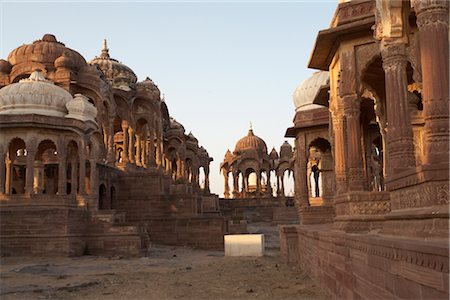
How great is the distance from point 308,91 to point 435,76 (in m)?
15.7

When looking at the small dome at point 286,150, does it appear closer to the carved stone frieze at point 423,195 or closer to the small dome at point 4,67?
the small dome at point 4,67

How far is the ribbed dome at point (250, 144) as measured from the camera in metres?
48.4

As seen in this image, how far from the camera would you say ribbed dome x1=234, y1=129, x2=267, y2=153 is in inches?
1907

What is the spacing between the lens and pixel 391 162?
7.12 metres

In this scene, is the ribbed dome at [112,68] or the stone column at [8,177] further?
the ribbed dome at [112,68]

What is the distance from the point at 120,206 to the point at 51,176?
12.5 ft

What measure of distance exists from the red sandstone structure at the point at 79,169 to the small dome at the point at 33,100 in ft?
0.13

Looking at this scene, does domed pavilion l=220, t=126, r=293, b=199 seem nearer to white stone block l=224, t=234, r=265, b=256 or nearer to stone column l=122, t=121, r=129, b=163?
stone column l=122, t=121, r=129, b=163

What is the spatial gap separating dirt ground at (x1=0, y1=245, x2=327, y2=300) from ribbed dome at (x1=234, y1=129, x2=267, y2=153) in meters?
30.1

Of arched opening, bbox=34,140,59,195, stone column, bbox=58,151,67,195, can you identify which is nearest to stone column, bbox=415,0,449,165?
stone column, bbox=58,151,67,195

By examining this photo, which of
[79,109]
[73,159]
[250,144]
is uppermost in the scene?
[250,144]

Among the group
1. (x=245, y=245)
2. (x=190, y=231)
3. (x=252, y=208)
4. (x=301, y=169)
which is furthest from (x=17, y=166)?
(x=252, y=208)

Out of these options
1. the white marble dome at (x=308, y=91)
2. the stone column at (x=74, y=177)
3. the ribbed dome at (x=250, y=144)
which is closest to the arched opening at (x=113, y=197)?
the stone column at (x=74, y=177)

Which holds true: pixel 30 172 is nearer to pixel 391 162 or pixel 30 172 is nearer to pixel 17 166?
pixel 17 166
